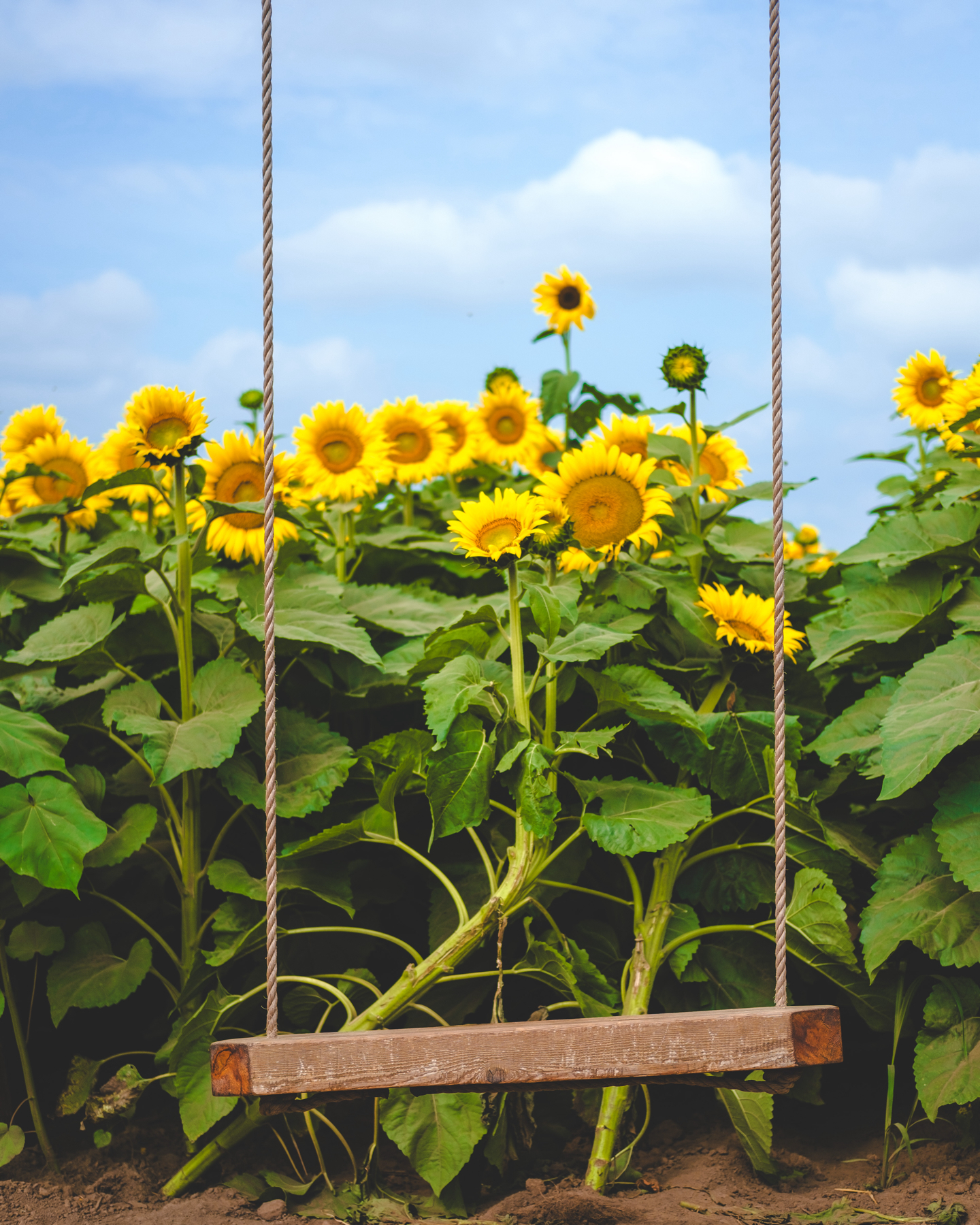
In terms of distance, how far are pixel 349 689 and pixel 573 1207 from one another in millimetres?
1240

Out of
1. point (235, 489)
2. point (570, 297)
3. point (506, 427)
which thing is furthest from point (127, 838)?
point (570, 297)

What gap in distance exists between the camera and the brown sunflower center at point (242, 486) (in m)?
2.78

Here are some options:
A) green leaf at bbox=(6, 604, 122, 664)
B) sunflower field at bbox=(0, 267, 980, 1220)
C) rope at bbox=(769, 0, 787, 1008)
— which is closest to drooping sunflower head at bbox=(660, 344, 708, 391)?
sunflower field at bbox=(0, 267, 980, 1220)

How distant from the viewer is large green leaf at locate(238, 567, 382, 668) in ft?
7.63

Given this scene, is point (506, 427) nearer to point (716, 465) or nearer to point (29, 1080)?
point (716, 465)

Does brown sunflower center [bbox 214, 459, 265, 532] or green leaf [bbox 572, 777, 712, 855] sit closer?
green leaf [bbox 572, 777, 712, 855]

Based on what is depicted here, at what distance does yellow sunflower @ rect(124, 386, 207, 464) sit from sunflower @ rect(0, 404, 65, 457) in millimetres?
1306

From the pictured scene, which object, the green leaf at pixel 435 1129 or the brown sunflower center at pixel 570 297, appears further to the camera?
the brown sunflower center at pixel 570 297

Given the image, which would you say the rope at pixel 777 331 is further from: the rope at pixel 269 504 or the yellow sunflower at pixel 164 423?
the yellow sunflower at pixel 164 423

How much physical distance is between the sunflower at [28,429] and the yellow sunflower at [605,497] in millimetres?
1949

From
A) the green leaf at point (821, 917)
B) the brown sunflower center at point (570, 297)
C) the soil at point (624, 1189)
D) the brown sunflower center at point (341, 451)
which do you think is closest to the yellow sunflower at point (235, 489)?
the brown sunflower center at point (341, 451)

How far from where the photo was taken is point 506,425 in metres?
3.87

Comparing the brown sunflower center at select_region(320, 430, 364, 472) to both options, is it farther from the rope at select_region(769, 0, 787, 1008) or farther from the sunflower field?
the rope at select_region(769, 0, 787, 1008)

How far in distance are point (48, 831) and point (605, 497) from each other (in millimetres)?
1336
